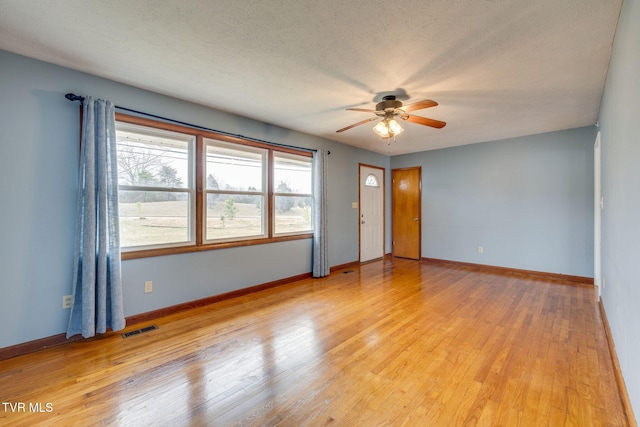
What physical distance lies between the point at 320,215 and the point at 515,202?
Answer: 3.50 meters

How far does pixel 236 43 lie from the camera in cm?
216

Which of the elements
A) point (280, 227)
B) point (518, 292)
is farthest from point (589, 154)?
point (280, 227)

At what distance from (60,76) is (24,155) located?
0.77 m

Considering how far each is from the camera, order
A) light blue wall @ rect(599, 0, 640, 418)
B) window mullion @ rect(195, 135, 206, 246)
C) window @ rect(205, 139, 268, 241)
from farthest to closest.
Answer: window @ rect(205, 139, 268, 241) < window mullion @ rect(195, 135, 206, 246) < light blue wall @ rect(599, 0, 640, 418)

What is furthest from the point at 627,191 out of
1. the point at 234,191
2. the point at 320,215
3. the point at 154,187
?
the point at 154,187

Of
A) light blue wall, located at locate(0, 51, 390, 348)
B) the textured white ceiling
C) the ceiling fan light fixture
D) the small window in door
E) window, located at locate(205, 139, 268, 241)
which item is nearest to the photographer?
the textured white ceiling

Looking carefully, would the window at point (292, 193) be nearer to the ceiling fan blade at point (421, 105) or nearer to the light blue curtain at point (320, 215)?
the light blue curtain at point (320, 215)

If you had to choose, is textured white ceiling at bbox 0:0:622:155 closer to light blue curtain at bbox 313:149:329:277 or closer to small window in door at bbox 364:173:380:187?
light blue curtain at bbox 313:149:329:277

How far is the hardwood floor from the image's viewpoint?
166cm

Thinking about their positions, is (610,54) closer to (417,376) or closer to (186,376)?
(417,376)

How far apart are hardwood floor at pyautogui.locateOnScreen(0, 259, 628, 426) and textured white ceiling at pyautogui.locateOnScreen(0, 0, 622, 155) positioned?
7.98 feet

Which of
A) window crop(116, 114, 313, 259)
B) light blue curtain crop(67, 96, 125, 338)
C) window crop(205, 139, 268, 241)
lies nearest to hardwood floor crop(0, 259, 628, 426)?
light blue curtain crop(67, 96, 125, 338)

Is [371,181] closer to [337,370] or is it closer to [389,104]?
[389,104]

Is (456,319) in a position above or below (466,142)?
below
